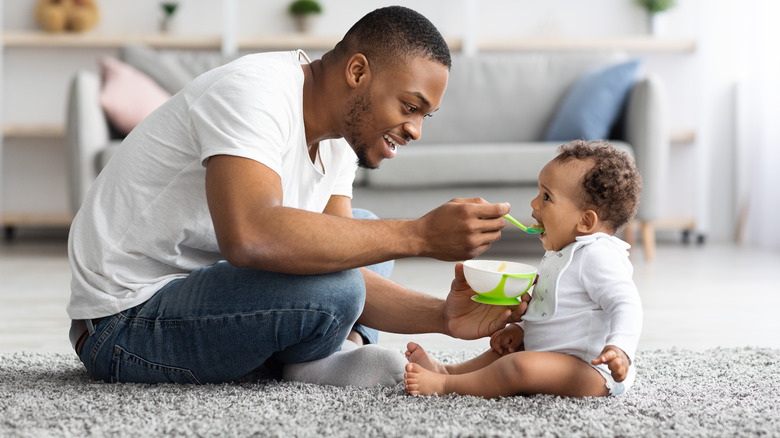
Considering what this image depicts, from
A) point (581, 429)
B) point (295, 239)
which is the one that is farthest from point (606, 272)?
point (295, 239)

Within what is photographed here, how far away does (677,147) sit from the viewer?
4773 mm

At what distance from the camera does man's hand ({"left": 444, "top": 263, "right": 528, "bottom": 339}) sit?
1.45m

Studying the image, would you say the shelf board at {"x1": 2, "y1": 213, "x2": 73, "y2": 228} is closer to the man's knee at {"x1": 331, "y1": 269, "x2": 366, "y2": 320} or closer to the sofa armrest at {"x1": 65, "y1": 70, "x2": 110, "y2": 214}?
the sofa armrest at {"x1": 65, "y1": 70, "x2": 110, "y2": 214}

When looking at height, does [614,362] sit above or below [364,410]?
above

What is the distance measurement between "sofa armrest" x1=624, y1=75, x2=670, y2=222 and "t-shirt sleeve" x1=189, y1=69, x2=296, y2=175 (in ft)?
8.41

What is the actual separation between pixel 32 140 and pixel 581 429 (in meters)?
4.31

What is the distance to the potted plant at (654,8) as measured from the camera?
4562 mm

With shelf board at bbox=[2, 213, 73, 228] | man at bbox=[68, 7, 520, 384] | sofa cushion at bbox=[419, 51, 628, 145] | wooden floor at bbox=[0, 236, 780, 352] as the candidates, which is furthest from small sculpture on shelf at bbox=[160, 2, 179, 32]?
man at bbox=[68, 7, 520, 384]

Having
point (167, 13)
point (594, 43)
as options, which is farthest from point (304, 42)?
point (594, 43)

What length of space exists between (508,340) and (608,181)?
34 centimetres

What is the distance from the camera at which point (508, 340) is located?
1.47 metres

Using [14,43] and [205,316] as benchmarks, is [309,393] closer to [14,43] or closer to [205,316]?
[205,316]

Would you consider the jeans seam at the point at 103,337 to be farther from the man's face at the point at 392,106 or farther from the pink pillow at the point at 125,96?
the pink pillow at the point at 125,96

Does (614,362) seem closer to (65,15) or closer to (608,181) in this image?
(608,181)
